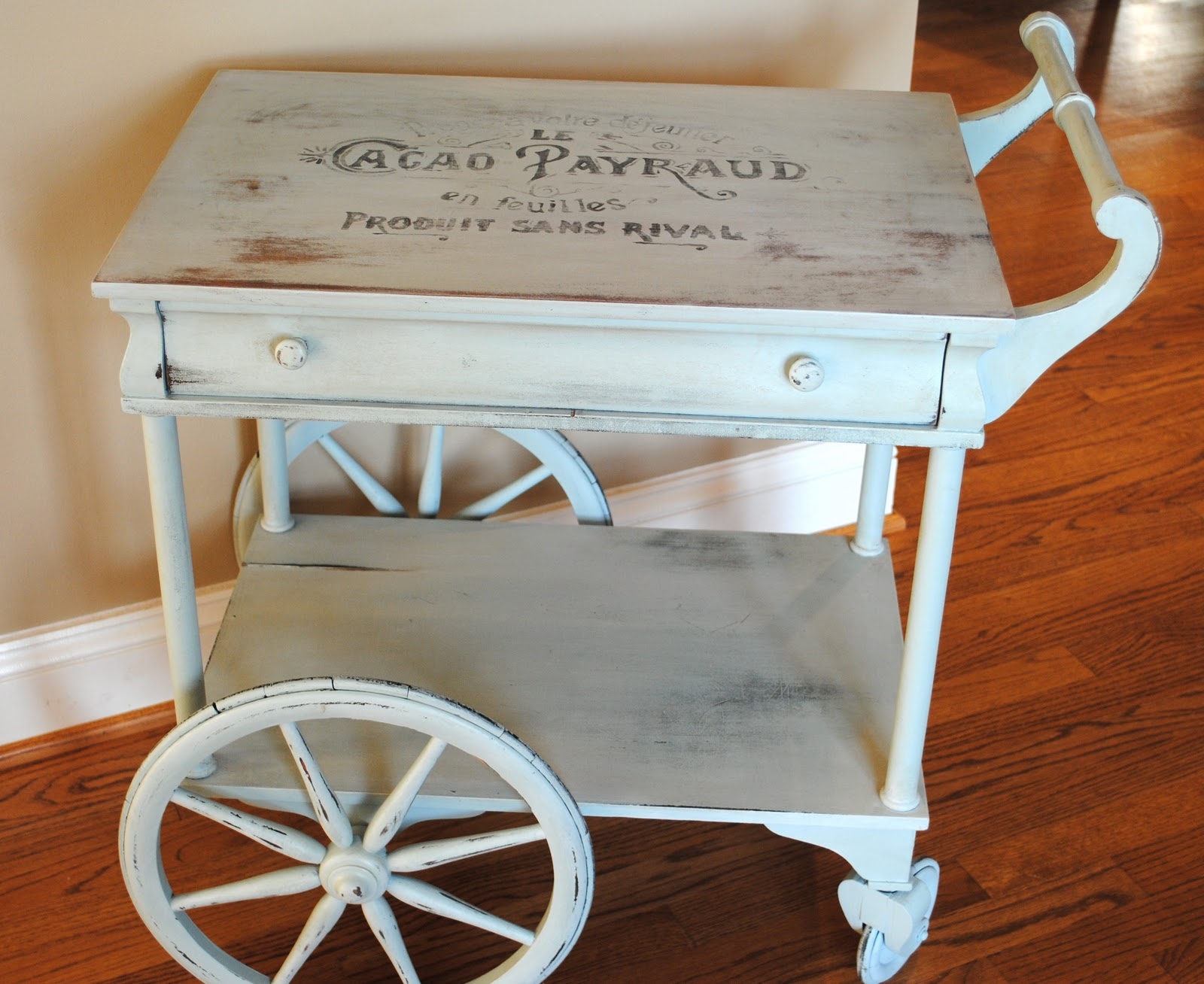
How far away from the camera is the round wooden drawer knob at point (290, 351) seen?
3.32 feet

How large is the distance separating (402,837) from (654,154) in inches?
31.4

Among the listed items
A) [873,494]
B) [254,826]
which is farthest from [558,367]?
[873,494]

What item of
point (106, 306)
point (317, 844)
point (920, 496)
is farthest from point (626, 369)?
point (920, 496)

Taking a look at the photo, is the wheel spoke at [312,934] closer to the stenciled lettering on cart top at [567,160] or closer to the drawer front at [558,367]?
the drawer front at [558,367]

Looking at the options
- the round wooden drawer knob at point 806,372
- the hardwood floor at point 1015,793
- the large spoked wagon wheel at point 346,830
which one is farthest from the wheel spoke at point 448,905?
the round wooden drawer knob at point 806,372

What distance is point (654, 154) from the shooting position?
1.20 meters

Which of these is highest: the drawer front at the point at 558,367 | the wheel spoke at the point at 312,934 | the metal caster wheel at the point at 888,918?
the drawer front at the point at 558,367

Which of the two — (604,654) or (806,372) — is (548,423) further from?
(604,654)

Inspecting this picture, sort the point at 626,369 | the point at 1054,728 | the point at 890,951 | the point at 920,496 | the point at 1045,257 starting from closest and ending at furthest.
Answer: the point at 626,369, the point at 890,951, the point at 1054,728, the point at 920,496, the point at 1045,257

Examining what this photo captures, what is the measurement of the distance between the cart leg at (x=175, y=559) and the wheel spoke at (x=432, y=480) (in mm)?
389

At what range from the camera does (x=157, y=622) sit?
1.59 metres

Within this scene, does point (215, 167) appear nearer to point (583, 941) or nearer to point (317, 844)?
point (317, 844)

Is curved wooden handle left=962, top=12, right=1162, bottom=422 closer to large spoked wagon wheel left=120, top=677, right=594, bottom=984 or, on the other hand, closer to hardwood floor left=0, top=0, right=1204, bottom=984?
large spoked wagon wheel left=120, top=677, right=594, bottom=984

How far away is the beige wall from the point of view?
129 cm
